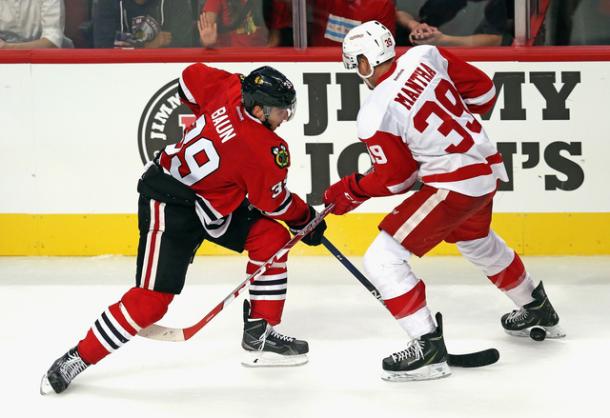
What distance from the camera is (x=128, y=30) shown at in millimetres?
5520

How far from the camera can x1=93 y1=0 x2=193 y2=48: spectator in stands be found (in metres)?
5.50

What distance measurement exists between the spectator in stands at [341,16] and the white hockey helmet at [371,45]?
165cm

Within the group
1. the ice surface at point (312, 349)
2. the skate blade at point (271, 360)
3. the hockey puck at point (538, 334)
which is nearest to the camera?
the ice surface at point (312, 349)

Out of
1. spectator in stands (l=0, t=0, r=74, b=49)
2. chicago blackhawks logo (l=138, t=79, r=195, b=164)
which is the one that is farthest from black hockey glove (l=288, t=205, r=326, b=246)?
spectator in stands (l=0, t=0, r=74, b=49)

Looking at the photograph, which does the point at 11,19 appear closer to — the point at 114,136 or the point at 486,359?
the point at 114,136

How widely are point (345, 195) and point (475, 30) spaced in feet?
5.91

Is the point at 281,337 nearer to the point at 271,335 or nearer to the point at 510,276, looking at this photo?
the point at 271,335

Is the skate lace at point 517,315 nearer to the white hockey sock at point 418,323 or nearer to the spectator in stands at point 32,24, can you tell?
the white hockey sock at point 418,323

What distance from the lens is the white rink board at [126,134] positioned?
5.32 meters

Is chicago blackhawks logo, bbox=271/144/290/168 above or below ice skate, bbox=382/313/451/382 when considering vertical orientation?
above

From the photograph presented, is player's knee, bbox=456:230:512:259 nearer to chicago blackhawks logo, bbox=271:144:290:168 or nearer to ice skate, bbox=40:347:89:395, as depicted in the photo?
chicago blackhawks logo, bbox=271:144:290:168

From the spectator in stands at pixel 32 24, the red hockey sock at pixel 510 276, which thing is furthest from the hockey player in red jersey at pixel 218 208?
the spectator in stands at pixel 32 24

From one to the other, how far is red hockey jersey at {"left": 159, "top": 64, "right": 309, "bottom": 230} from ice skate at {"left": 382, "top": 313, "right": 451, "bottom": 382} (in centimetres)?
61

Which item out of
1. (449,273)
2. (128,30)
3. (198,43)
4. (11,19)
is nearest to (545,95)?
(449,273)
